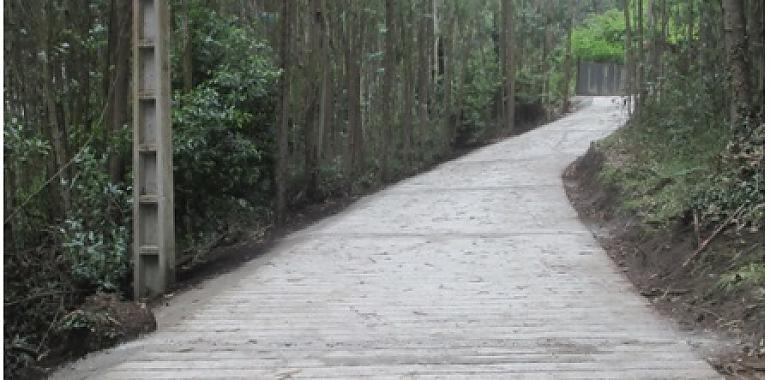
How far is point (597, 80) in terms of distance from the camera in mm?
37594

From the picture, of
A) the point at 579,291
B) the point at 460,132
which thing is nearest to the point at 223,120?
the point at 579,291

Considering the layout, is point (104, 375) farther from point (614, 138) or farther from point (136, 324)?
point (614, 138)

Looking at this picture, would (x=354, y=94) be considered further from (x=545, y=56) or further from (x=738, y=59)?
(x=545, y=56)

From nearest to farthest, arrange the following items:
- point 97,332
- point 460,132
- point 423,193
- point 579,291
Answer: point 97,332 → point 579,291 → point 423,193 → point 460,132

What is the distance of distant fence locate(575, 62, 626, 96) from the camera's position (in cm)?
3703

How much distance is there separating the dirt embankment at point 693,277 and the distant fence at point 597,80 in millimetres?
28192

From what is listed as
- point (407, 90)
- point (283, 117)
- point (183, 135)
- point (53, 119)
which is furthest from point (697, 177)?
point (407, 90)

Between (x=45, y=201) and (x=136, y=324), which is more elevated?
(x=45, y=201)

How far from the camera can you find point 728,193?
7027mm

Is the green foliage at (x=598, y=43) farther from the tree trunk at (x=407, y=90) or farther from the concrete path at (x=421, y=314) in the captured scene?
the concrete path at (x=421, y=314)

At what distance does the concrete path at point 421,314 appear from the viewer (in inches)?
184

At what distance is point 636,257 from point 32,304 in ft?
16.9

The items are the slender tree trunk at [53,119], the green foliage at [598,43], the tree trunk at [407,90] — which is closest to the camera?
the slender tree trunk at [53,119]

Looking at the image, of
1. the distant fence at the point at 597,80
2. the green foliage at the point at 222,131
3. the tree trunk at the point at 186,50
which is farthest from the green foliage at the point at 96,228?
the distant fence at the point at 597,80
